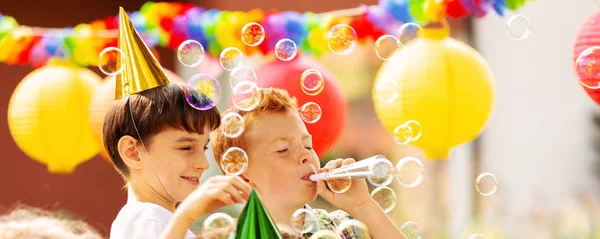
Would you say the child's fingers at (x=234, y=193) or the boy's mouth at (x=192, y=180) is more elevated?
the child's fingers at (x=234, y=193)

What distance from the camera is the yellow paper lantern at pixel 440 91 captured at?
8.47ft

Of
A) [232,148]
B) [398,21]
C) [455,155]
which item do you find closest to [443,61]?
[398,21]

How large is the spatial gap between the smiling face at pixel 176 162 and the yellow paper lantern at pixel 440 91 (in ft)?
3.92

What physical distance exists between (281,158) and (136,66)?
26cm

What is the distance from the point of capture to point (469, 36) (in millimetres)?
4922

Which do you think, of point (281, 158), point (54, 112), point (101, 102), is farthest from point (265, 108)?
point (54, 112)

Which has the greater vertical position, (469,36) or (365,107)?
(469,36)

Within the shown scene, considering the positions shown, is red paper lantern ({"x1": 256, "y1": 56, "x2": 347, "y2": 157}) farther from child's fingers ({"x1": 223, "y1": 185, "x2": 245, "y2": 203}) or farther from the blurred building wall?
the blurred building wall

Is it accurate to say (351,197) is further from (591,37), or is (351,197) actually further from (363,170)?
(591,37)

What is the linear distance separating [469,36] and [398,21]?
7.66ft

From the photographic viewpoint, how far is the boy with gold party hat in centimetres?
140

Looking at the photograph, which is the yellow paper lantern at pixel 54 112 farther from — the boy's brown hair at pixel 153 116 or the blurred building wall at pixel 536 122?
the blurred building wall at pixel 536 122

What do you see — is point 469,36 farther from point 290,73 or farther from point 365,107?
point 290,73

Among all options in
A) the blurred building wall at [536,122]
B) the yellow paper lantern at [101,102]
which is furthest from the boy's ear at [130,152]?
the blurred building wall at [536,122]
